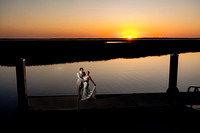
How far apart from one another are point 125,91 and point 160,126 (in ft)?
27.1

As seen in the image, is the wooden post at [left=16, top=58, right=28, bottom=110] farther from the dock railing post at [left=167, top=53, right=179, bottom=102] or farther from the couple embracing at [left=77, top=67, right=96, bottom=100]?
the dock railing post at [left=167, top=53, right=179, bottom=102]

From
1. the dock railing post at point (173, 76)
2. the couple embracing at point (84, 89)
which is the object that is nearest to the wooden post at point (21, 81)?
the couple embracing at point (84, 89)

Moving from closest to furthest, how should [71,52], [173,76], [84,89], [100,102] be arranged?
[100,102] < [84,89] < [173,76] < [71,52]

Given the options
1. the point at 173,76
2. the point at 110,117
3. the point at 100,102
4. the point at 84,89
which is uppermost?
the point at 173,76

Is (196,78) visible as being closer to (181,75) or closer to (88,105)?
(181,75)

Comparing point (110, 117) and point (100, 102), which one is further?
point (100, 102)

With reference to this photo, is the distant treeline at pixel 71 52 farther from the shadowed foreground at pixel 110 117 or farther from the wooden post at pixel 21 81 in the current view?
the shadowed foreground at pixel 110 117

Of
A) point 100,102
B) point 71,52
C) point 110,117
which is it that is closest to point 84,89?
point 100,102

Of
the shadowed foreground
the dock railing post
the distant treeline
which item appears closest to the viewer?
the shadowed foreground

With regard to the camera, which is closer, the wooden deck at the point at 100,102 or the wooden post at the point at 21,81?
the wooden post at the point at 21,81

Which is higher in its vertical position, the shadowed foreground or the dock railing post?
the dock railing post

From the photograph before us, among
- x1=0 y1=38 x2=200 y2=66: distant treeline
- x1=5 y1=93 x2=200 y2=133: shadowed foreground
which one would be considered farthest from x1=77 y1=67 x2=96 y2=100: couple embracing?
x1=0 y1=38 x2=200 y2=66: distant treeline

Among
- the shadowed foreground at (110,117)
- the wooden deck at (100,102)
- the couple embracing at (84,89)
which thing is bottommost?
the shadowed foreground at (110,117)

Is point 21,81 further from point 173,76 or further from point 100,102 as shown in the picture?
point 173,76
